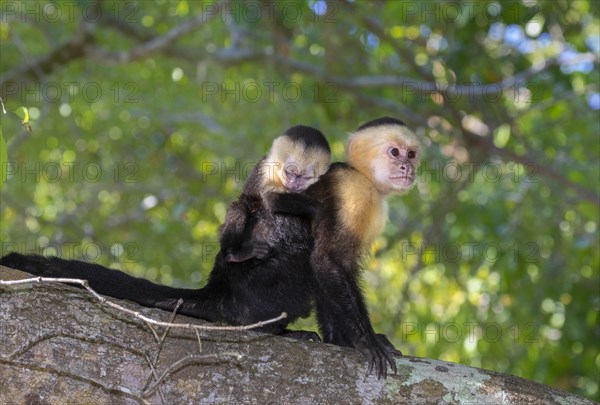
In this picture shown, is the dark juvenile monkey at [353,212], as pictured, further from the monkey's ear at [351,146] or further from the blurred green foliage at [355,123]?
the blurred green foliage at [355,123]

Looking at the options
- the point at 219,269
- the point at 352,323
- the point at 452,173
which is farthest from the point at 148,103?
the point at 352,323

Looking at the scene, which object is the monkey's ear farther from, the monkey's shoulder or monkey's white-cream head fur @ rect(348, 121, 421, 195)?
the monkey's shoulder

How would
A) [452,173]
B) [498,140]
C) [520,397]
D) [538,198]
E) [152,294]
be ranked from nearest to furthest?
[520,397]
[152,294]
[538,198]
[452,173]
[498,140]

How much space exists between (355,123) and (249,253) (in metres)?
4.44

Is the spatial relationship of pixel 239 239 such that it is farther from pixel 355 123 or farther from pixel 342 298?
pixel 355 123

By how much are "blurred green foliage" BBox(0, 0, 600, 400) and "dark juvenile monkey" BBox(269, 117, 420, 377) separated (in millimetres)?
1404

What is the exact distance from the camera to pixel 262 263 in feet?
11.6

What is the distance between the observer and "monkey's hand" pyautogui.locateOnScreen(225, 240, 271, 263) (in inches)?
136

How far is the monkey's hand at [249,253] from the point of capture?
3.45m

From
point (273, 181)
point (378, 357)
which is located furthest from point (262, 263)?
point (378, 357)

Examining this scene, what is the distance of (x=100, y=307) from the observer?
254 centimetres

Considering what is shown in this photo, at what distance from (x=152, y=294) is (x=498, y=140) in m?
5.20

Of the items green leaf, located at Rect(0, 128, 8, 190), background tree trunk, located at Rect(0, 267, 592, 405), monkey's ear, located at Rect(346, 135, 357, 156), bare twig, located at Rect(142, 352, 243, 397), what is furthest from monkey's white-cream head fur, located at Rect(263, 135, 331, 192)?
green leaf, located at Rect(0, 128, 8, 190)

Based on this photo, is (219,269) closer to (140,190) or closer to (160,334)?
(160,334)
